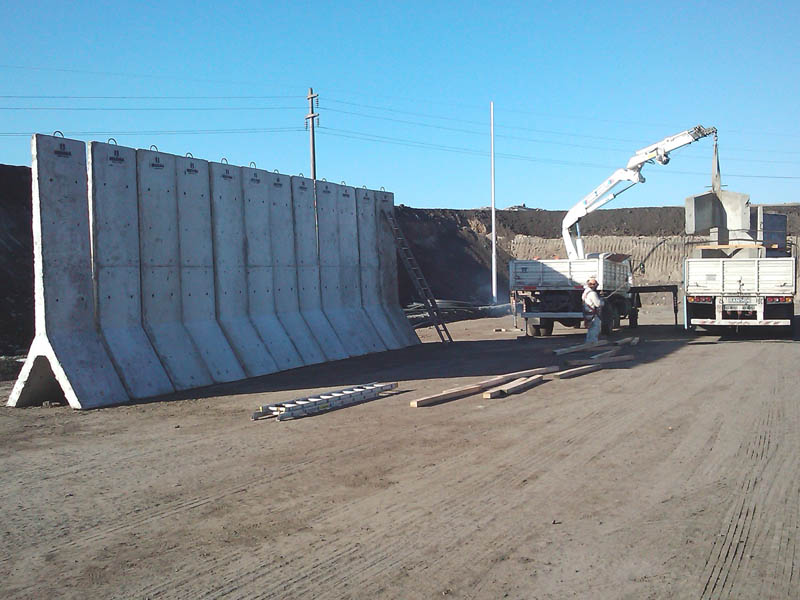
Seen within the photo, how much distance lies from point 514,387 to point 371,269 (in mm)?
9240

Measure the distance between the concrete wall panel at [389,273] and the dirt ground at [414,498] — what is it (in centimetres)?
937

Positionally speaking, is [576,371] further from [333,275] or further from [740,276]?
[740,276]

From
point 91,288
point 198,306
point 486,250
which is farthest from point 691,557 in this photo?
point 486,250

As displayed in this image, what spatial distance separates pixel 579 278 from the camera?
23.0 meters

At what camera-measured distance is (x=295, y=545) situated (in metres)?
5.43

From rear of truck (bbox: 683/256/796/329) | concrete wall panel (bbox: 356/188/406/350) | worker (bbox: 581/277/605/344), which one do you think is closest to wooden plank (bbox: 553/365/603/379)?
worker (bbox: 581/277/605/344)

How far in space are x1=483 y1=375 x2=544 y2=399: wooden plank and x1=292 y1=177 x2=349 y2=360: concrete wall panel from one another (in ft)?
19.8

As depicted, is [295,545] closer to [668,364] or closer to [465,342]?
[668,364]

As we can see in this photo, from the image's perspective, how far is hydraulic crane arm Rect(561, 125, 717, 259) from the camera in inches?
972

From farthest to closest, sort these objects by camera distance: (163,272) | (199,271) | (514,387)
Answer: (199,271) → (163,272) → (514,387)

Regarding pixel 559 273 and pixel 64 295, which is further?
pixel 559 273

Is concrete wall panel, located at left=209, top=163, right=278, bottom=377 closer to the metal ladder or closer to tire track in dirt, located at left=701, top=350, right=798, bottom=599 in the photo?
the metal ladder

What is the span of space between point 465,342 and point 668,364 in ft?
27.3

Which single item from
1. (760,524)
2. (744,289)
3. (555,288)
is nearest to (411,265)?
(555,288)
